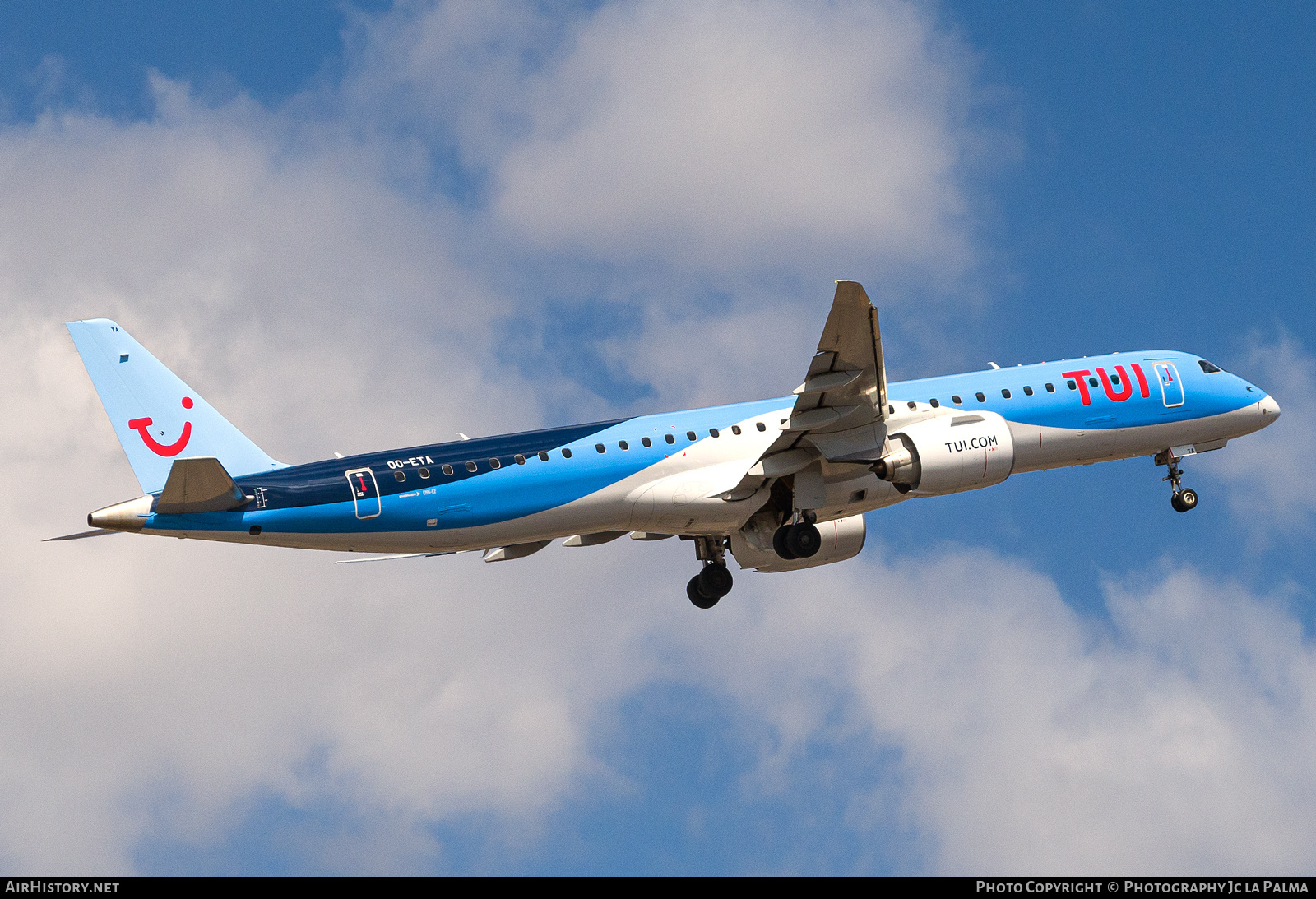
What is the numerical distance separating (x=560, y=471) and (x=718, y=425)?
4.76m

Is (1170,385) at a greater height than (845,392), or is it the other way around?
(1170,385)

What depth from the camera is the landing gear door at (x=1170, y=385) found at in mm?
44156

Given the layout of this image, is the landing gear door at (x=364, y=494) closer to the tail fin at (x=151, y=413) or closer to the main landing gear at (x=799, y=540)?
the tail fin at (x=151, y=413)

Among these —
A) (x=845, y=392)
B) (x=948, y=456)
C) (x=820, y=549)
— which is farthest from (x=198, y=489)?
(x=948, y=456)

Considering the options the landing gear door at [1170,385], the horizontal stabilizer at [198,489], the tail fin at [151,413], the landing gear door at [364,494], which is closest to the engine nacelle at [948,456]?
the landing gear door at [1170,385]

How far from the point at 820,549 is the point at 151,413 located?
60.0ft

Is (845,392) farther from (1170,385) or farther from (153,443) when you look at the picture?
(153,443)

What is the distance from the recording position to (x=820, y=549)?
42.8 meters

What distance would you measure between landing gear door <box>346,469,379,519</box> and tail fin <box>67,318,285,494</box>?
1.94m

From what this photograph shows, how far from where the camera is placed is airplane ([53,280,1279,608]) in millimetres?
34938

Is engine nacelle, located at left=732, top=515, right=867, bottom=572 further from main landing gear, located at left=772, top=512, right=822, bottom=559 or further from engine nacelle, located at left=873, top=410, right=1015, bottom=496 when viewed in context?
engine nacelle, located at left=873, top=410, right=1015, bottom=496

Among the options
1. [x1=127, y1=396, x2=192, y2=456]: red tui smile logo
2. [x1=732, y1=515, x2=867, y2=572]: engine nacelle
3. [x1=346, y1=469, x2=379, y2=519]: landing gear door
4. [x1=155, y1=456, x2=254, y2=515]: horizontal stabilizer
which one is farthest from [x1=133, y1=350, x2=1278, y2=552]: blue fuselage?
[x1=127, y1=396, x2=192, y2=456]: red tui smile logo
